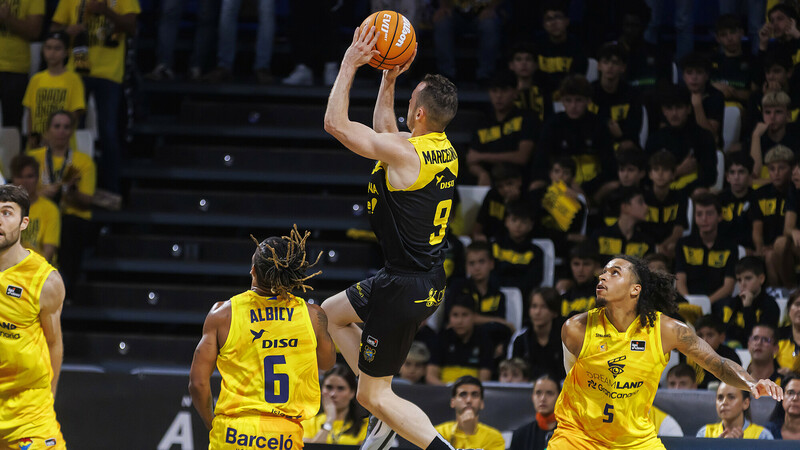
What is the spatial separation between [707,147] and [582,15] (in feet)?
9.93

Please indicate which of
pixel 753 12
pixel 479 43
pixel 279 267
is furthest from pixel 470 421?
pixel 753 12

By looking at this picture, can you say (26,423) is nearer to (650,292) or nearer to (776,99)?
(650,292)

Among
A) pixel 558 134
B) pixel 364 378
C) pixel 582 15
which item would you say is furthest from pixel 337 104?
pixel 582 15

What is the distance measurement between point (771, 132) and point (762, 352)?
291cm

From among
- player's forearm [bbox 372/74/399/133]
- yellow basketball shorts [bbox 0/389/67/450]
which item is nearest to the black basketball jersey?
player's forearm [bbox 372/74/399/133]

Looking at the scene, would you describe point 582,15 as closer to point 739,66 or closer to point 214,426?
point 739,66

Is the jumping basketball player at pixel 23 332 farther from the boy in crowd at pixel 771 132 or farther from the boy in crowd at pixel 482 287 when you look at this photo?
the boy in crowd at pixel 771 132

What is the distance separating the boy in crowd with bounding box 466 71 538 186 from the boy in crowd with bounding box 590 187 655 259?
134cm

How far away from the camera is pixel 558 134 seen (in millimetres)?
10836

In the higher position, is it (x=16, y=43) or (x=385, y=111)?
(x=16, y=43)

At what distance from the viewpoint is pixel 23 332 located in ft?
18.4

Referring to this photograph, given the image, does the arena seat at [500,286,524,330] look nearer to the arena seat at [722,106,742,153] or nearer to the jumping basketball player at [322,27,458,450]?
the arena seat at [722,106,742,153]

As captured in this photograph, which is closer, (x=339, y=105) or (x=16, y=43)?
(x=339, y=105)

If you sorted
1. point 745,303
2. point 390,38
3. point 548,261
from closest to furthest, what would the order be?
point 390,38, point 745,303, point 548,261
